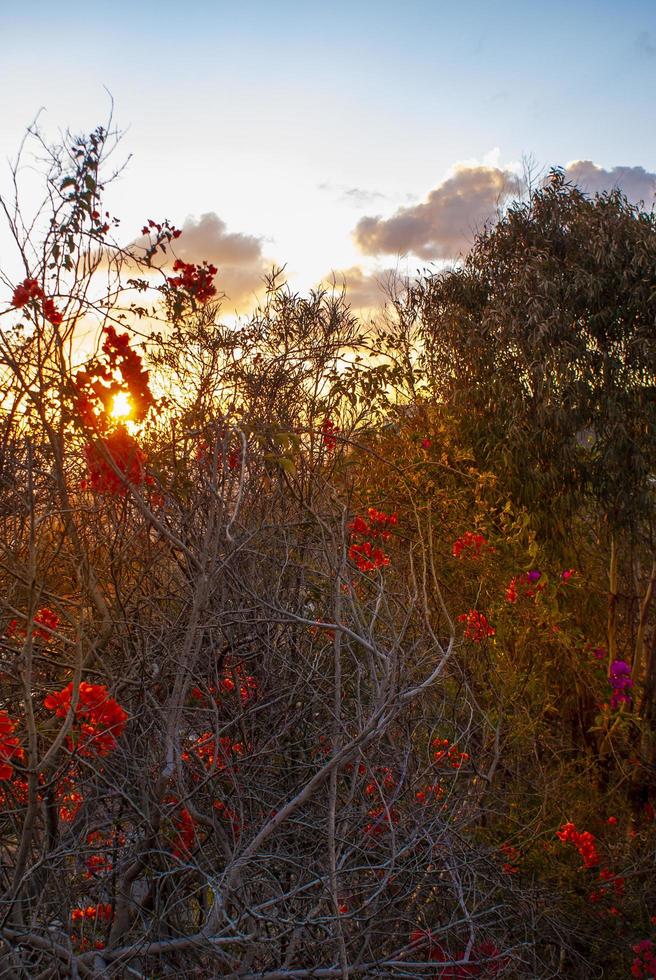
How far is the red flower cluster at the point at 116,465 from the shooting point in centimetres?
284

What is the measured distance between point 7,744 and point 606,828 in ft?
17.7

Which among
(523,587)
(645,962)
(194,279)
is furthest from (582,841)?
(194,279)

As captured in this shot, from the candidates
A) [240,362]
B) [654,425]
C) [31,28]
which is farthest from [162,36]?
[654,425]

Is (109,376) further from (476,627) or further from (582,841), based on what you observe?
(582,841)

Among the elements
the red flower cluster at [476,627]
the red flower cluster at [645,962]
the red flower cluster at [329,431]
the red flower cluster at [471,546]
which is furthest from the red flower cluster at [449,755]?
the red flower cluster at [645,962]

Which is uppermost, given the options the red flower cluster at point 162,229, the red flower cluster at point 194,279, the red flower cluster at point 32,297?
the red flower cluster at point 162,229

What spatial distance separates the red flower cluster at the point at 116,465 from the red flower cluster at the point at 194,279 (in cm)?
88

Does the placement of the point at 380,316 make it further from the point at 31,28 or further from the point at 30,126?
the point at 30,126

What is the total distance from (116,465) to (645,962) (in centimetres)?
412

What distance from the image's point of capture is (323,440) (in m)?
3.89

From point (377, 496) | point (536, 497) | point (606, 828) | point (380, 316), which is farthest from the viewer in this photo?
point (380, 316)

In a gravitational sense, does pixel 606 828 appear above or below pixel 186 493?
below

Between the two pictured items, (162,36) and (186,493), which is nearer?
(186,493)

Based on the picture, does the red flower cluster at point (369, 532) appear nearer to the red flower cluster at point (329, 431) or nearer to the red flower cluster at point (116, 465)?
the red flower cluster at point (329, 431)
